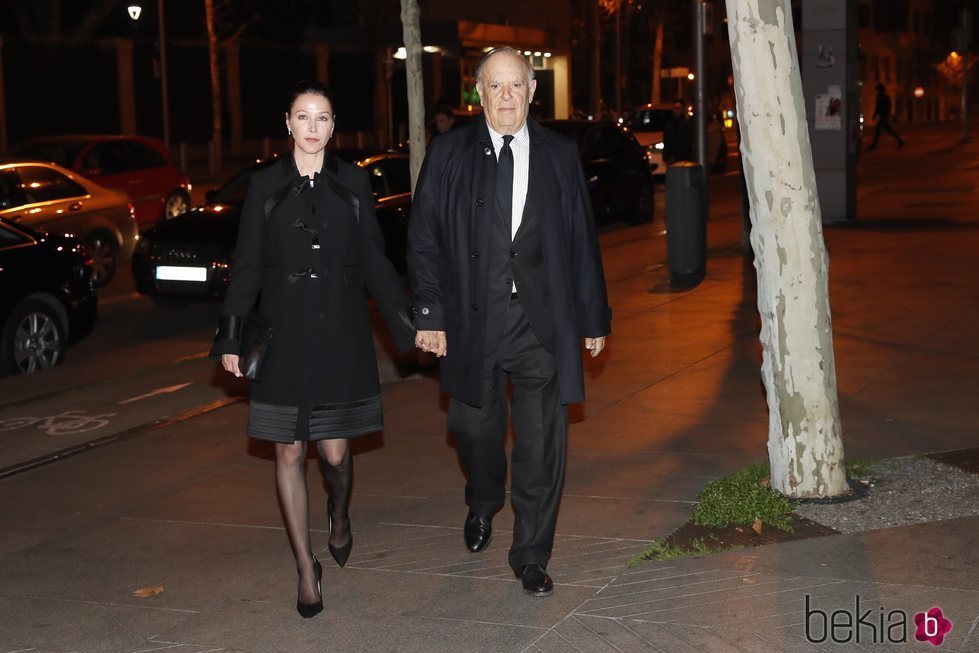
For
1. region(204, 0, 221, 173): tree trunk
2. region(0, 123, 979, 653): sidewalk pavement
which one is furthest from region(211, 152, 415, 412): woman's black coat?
region(204, 0, 221, 173): tree trunk

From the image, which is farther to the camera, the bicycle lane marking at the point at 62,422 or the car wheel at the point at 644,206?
the car wheel at the point at 644,206

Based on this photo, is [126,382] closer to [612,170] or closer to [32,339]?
[32,339]

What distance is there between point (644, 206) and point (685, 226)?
275 inches

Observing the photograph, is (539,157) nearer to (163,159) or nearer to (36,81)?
(163,159)

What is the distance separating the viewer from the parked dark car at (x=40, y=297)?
10.6 m

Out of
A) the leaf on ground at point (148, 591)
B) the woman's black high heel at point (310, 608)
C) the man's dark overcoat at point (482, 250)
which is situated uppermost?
the man's dark overcoat at point (482, 250)

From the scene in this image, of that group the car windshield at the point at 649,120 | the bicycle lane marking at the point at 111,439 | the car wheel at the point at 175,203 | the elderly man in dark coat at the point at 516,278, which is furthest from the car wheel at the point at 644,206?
the elderly man in dark coat at the point at 516,278

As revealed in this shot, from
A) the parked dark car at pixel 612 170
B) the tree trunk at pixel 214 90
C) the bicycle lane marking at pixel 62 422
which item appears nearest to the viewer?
the bicycle lane marking at pixel 62 422

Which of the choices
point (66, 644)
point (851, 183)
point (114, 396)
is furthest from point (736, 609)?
point (851, 183)

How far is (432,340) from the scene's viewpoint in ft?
17.8

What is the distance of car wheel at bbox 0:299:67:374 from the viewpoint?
10.6 m

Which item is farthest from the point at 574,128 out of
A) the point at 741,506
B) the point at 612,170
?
the point at 741,506

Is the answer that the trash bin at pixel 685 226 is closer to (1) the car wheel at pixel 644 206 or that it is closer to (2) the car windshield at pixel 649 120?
(1) the car wheel at pixel 644 206

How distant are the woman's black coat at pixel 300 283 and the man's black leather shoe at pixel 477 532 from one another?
844 mm
